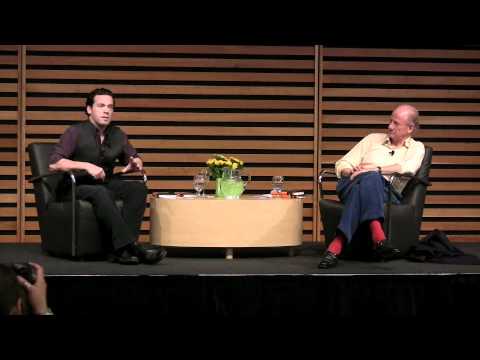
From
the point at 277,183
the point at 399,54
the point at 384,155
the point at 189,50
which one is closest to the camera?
the point at 384,155

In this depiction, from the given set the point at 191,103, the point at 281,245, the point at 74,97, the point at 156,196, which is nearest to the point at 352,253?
the point at 281,245

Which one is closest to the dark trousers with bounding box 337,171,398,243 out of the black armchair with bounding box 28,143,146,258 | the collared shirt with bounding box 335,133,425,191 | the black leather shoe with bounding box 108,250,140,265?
the collared shirt with bounding box 335,133,425,191

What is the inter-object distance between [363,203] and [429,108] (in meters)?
2.59

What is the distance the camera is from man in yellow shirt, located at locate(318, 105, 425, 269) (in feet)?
16.9

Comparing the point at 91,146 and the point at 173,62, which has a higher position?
the point at 173,62

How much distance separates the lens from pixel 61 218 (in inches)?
211

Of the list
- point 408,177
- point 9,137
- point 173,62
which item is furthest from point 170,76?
point 408,177

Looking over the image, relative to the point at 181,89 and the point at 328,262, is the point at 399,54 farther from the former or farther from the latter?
the point at 328,262

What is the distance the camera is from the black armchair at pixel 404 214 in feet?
17.8
